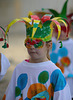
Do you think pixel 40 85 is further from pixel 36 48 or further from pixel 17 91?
pixel 36 48

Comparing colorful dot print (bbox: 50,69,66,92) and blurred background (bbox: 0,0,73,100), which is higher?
blurred background (bbox: 0,0,73,100)

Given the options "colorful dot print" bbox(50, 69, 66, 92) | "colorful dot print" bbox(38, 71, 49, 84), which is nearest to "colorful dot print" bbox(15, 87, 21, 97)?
"colorful dot print" bbox(38, 71, 49, 84)

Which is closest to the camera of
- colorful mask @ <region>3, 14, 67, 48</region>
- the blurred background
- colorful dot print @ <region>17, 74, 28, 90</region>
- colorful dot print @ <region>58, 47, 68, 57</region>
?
colorful mask @ <region>3, 14, 67, 48</region>

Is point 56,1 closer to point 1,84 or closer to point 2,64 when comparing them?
point 1,84

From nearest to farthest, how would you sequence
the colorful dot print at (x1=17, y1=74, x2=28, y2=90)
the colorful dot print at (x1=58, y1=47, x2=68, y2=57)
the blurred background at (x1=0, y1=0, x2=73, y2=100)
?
1. the colorful dot print at (x1=17, y1=74, x2=28, y2=90)
2. the colorful dot print at (x1=58, y1=47, x2=68, y2=57)
3. the blurred background at (x1=0, y1=0, x2=73, y2=100)

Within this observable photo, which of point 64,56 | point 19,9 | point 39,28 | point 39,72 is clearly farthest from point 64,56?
point 19,9

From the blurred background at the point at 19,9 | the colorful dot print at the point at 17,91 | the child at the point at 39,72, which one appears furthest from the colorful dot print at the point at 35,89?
the blurred background at the point at 19,9

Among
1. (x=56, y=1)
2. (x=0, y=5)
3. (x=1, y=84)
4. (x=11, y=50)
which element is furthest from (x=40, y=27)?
(x=0, y=5)

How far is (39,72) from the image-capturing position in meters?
1.90

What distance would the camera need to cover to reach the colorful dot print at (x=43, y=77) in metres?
1.87

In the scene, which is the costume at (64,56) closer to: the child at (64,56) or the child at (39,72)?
the child at (64,56)

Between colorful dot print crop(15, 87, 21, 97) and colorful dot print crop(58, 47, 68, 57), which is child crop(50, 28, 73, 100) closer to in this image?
colorful dot print crop(58, 47, 68, 57)

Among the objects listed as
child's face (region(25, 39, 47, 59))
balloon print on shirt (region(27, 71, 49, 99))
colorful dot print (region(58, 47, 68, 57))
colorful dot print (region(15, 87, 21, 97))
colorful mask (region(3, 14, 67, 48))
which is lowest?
colorful dot print (region(15, 87, 21, 97))

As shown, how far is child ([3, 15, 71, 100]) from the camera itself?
1.82m
